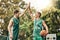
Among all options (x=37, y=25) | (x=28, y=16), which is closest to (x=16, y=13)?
(x=28, y=16)

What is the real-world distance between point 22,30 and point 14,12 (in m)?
0.26

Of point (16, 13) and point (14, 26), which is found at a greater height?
point (16, 13)

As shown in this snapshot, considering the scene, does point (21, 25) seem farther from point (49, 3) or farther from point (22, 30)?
point (49, 3)

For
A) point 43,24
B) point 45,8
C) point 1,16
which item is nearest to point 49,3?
point 45,8

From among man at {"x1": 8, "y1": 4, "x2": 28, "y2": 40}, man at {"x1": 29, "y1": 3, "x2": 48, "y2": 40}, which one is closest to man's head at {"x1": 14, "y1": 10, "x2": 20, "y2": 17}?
man at {"x1": 8, "y1": 4, "x2": 28, "y2": 40}

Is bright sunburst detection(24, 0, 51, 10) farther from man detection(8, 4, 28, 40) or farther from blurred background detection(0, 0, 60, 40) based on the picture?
man detection(8, 4, 28, 40)

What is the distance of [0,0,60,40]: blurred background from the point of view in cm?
227

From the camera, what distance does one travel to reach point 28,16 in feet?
7.41

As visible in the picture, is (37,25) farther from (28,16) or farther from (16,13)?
(16,13)

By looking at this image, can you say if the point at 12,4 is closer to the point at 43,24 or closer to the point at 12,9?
the point at 12,9

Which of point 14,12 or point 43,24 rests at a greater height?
point 14,12

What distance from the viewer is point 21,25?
7.44ft

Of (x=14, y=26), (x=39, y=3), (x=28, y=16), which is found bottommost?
(x=14, y=26)

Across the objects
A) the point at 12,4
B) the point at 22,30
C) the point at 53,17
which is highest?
the point at 12,4
